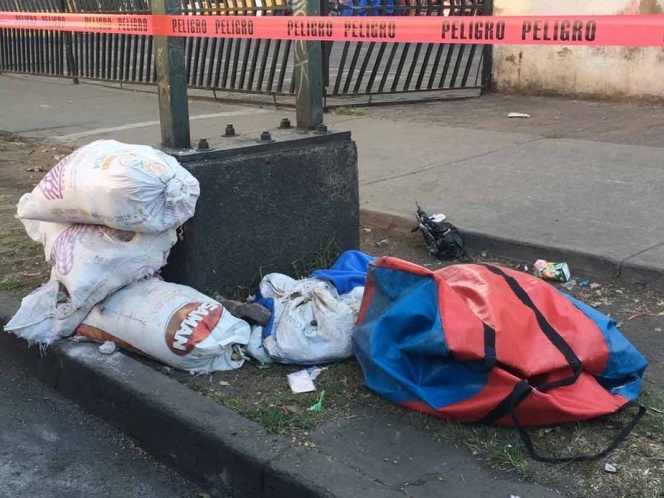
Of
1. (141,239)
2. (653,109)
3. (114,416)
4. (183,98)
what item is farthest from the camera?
(653,109)

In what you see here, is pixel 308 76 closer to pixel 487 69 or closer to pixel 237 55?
pixel 237 55

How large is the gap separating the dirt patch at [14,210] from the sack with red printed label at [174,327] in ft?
3.26

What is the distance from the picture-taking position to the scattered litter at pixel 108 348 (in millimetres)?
3455

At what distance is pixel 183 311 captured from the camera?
3320 millimetres

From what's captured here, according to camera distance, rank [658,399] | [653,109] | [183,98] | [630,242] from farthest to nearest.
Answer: [653,109] → [630,242] → [183,98] → [658,399]

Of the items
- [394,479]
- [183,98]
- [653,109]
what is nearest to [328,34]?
[183,98]

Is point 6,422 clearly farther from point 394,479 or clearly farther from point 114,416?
point 394,479

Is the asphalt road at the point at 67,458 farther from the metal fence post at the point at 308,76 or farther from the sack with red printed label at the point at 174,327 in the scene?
the metal fence post at the point at 308,76

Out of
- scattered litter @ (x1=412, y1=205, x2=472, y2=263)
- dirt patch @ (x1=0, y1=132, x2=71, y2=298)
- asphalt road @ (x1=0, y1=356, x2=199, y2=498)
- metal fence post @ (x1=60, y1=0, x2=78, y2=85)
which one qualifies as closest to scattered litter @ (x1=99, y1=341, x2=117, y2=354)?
asphalt road @ (x1=0, y1=356, x2=199, y2=498)

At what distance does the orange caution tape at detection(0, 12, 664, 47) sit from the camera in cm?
354

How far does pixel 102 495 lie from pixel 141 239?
1.11 meters

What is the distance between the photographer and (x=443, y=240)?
462cm

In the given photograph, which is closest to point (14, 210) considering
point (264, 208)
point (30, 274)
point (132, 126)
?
point (30, 274)

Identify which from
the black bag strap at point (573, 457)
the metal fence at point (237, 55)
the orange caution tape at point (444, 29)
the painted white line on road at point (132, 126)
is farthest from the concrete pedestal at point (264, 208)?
the metal fence at point (237, 55)
